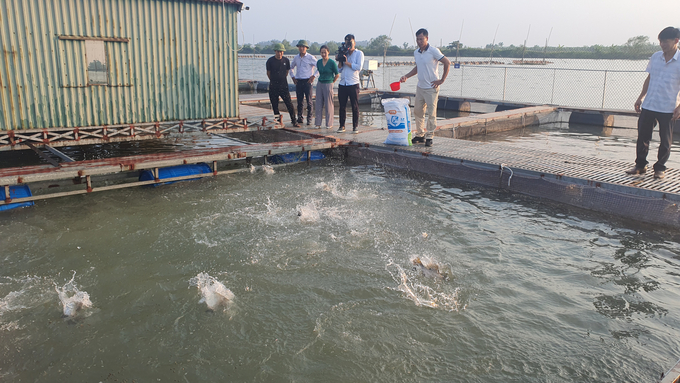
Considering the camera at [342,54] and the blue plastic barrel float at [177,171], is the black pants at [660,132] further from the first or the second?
the blue plastic barrel float at [177,171]

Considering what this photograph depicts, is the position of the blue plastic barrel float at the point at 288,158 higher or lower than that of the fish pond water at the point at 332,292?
higher

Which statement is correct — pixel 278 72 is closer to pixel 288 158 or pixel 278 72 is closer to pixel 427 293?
pixel 288 158

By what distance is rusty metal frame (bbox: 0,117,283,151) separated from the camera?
27.5 feet

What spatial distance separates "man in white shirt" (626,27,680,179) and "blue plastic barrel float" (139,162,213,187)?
6.96 metres

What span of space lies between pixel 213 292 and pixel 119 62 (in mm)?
6546

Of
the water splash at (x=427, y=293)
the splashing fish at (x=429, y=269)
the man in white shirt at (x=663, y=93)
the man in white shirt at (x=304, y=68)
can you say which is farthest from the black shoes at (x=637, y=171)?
the man in white shirt at (x=304, y=68)

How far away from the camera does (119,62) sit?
9227 mm

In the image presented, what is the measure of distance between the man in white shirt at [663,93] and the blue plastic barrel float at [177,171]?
22.8 ft

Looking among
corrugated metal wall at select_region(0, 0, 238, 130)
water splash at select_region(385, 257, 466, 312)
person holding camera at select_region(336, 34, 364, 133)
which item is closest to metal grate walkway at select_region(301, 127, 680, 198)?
person holding camera at select_region(336, 34, 364, 133)

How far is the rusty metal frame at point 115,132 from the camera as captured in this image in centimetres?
839

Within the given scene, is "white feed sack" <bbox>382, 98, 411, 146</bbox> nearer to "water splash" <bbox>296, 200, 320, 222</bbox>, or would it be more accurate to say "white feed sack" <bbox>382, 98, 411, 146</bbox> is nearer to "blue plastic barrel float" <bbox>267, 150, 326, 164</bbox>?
"blue plastic barrel float" <bbox>267, 150, 326, 164</bbox>

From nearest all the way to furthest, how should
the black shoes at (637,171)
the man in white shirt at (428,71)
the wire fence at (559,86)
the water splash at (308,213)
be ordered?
1. the water splash at (308,213)
2. the black shoes at (637,171)
3. the man in white shirt at (428,71)
4. the wire fence at (559,86)

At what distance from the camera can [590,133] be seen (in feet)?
49.0

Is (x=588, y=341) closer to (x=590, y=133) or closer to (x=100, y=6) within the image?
(x=100, y=6)
